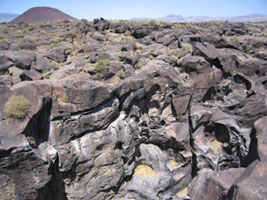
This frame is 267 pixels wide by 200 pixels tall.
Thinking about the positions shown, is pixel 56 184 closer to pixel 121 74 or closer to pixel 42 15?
pixel 121 74

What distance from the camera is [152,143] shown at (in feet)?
44.7

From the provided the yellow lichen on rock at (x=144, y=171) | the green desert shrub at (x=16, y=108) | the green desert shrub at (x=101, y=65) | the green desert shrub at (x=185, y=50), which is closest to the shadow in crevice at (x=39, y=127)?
the green desert shrub at (x=16, y=108)

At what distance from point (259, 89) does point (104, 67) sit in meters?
13.1

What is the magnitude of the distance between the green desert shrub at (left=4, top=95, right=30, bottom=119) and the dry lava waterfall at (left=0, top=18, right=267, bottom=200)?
0.11 ft

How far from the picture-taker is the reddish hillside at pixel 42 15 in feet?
237

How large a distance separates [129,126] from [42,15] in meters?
81.8

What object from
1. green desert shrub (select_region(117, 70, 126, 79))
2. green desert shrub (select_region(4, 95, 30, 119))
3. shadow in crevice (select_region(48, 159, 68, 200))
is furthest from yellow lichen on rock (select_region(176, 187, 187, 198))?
green desert shrub (select_region(4, 95, 30, 119))

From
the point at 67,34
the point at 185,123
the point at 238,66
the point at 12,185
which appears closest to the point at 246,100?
the point at 238,66

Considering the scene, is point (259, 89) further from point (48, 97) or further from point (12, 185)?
point (12, 185)

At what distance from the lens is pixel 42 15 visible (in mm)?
74125

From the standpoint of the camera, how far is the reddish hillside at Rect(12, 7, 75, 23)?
7212 cm

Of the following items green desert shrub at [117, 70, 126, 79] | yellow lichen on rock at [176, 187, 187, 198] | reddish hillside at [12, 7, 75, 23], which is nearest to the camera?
green desert shrub at [117, 70, 126, 79]

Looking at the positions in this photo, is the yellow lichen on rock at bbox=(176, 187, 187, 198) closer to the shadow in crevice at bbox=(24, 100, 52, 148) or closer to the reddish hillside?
the shadow in crevice at bbox=(24, 100, 52, 148)

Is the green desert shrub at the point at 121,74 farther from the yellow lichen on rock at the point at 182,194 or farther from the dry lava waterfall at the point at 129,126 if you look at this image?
the yellow lichen on rock at the point at 182,194
